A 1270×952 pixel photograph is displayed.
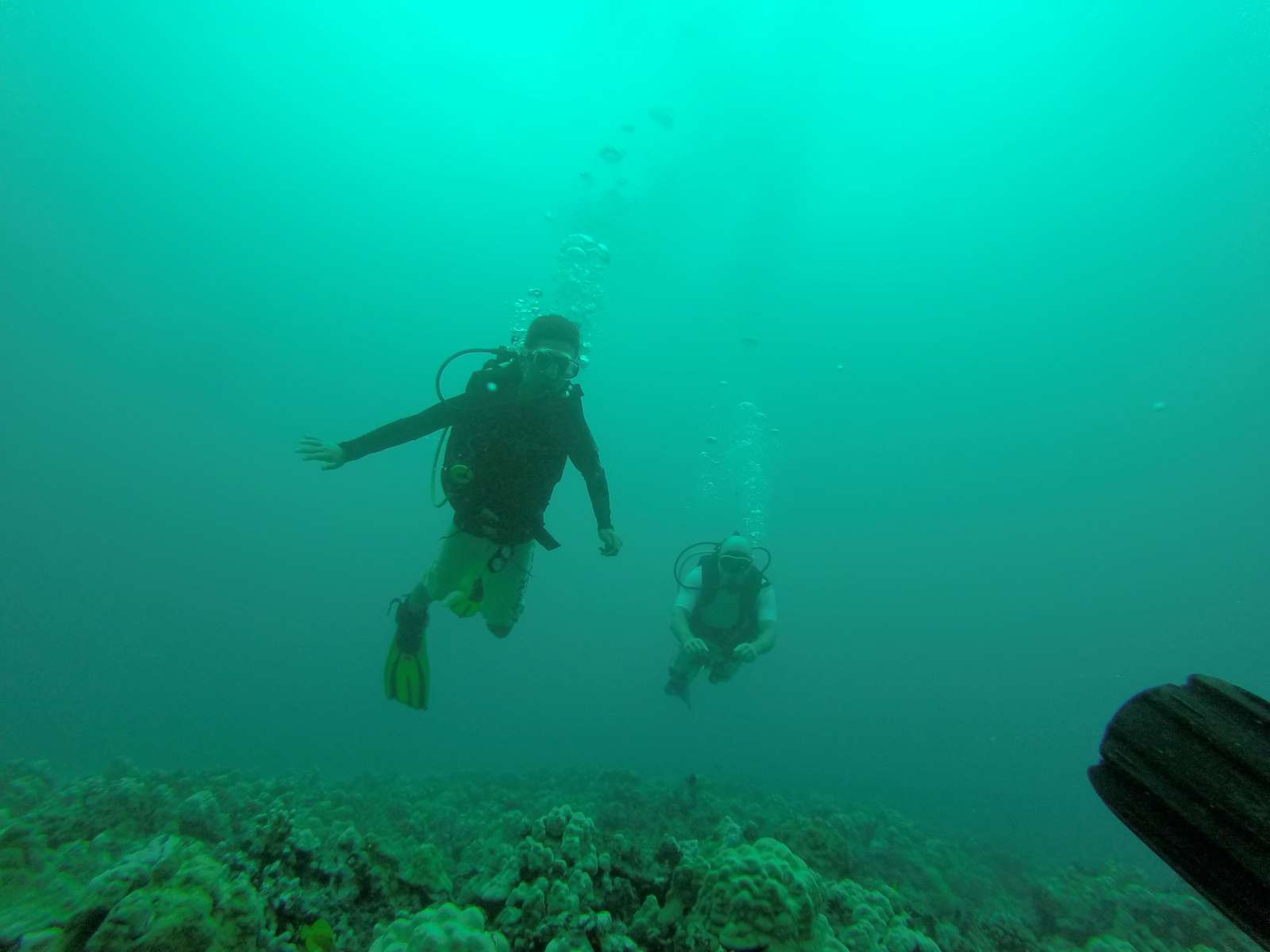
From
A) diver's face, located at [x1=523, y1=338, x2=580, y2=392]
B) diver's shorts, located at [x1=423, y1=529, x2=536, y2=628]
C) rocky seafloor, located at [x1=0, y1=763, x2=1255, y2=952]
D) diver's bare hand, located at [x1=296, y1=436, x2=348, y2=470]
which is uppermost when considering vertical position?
diver's face, located at [x1=523, y1=338, x2=580, y2=392]

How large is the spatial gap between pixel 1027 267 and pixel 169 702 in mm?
67495

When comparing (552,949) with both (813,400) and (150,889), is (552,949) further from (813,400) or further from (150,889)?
(813,400)

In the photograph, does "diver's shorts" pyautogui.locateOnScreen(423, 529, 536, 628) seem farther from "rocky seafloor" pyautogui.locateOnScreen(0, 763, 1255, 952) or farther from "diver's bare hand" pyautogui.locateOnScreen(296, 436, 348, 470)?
"rocky seafloor" pyautogui.locateOnScreen(0, 763, 1255, 952)

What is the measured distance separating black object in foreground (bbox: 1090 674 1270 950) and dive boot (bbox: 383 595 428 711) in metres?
6.54

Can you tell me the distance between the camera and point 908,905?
12.5ft

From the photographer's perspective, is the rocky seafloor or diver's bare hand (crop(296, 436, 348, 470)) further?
diver's bare hand (crop(296, 436, 348, 470))

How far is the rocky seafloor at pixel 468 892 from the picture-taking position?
6.22ft

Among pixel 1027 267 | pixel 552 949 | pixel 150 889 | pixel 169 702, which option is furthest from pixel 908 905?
pixel 1027 267

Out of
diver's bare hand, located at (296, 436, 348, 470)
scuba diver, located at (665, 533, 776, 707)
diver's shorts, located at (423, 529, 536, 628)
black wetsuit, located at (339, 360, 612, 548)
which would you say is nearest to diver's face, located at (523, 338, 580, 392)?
black wetsuit, located at (339, 360, 612, 548)

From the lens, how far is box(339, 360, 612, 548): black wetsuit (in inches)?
227

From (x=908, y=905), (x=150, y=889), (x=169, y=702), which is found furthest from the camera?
(x=169, y=702)

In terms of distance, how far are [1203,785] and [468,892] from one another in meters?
3.02

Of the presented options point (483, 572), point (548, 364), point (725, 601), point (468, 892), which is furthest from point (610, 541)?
point (725, 601)

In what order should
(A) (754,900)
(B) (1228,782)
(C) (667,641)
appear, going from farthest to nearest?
(C) (667,641), (A) (754,900), (B) (1228,782)
